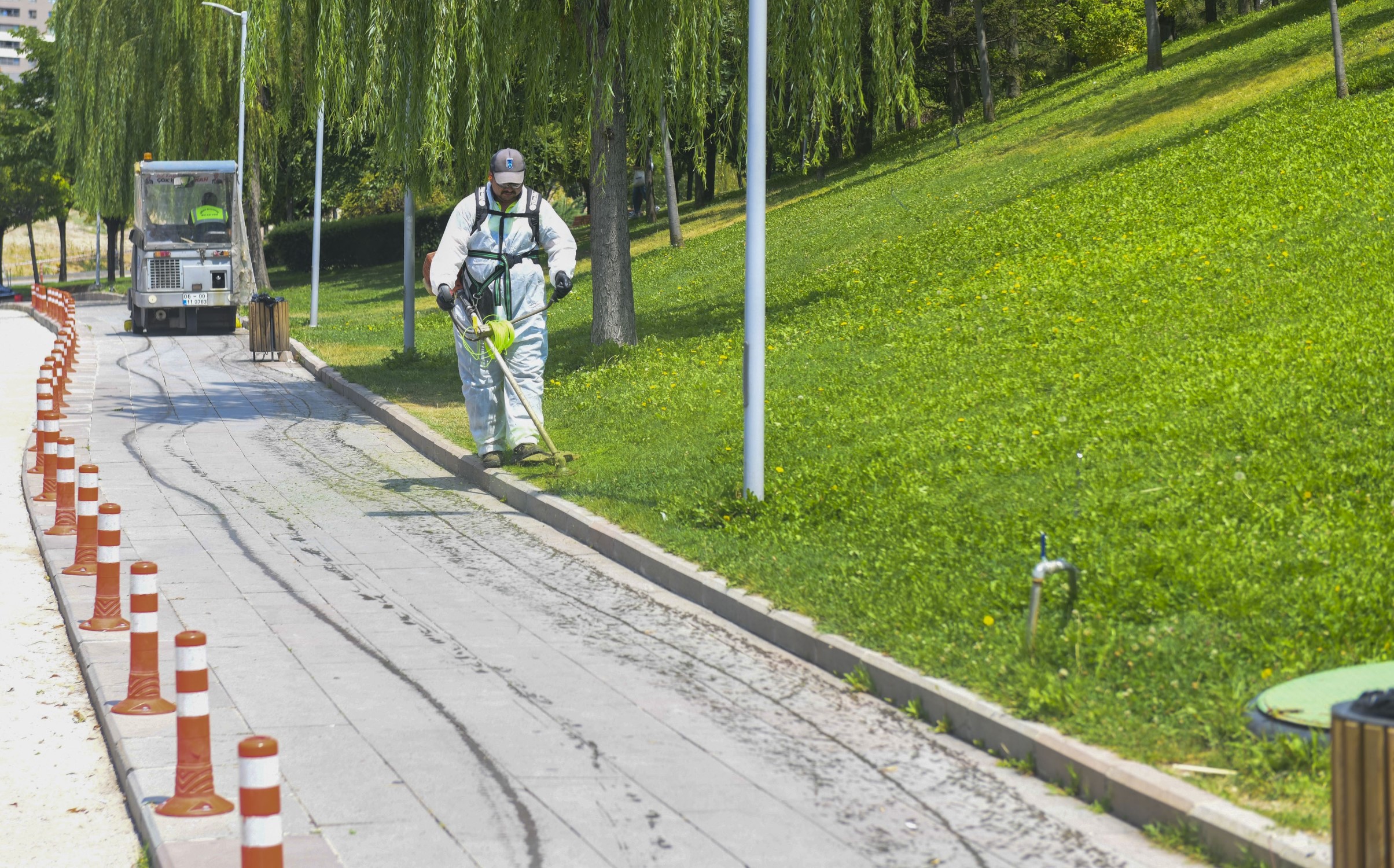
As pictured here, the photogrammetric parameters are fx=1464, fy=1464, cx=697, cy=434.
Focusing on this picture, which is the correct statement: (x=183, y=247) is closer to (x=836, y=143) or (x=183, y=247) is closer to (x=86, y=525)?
(x=86, y=525)

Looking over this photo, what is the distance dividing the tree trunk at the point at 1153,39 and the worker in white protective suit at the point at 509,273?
26.1 meters

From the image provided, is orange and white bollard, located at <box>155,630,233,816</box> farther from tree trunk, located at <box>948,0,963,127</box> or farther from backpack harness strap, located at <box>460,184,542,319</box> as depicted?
tree trunk, located at <box>948,0,963,127</box>

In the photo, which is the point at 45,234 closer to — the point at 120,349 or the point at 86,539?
the point at 120,349

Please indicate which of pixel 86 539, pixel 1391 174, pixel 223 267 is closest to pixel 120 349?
pixel 223 267

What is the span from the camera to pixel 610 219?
1731cm

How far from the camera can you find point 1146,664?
19.2 feet

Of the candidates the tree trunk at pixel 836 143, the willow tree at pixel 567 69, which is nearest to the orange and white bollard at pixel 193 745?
the willow tree at pixel 567 69

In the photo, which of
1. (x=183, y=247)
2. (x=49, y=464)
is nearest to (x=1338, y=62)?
(x=49, y=464)

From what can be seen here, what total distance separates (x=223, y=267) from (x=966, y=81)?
Result: 29.1 m

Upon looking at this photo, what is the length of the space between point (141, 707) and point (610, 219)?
11938mm

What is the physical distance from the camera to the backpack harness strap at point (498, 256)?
11.8 metres

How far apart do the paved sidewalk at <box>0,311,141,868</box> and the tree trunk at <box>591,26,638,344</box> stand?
28.5 ft

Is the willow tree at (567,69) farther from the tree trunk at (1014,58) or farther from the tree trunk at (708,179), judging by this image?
the tree trunk at (708,179)

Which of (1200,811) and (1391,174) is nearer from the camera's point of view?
(1200,811)
